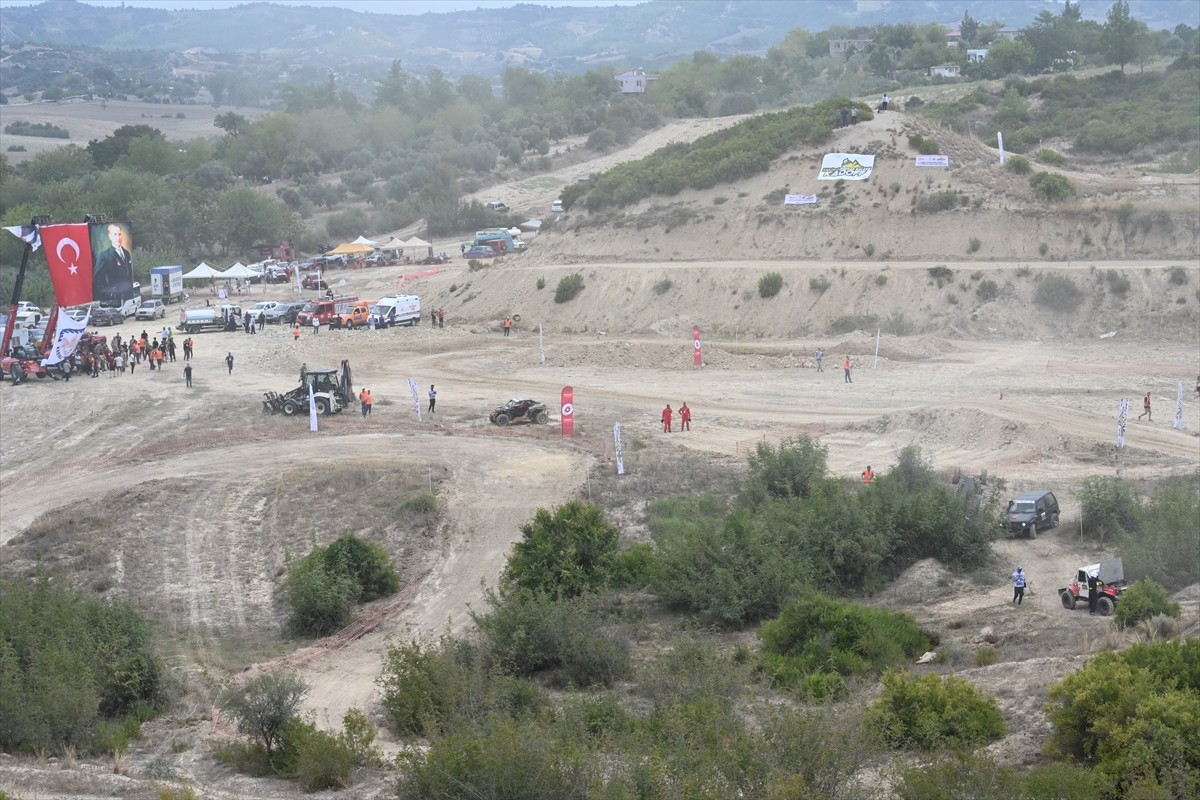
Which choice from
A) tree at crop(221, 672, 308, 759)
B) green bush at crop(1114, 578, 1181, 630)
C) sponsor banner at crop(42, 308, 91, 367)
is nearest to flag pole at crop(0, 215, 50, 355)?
sponsor banner at crop(42, 308, 91, 367)

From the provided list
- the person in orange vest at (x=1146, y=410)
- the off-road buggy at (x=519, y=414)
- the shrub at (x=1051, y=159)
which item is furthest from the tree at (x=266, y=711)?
the shrub at (x=1051, y=159)

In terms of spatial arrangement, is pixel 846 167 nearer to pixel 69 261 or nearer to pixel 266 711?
pixel 69 261

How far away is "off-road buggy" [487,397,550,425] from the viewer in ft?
122

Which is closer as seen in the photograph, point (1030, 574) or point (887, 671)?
point (887, 671)

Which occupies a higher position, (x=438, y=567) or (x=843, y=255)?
(x=843, y=255)

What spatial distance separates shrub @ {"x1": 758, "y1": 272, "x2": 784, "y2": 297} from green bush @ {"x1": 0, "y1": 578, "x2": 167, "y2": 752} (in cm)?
3421

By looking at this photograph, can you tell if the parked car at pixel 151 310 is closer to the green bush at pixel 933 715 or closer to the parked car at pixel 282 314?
the parked car at pixel 282 314

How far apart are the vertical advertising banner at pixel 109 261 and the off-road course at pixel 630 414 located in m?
3.15

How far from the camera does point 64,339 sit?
45.5 metres

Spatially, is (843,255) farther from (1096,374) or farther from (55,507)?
(55,507)

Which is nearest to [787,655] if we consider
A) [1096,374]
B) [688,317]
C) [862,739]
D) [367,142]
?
[862,739]

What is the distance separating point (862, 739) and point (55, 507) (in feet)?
75.4

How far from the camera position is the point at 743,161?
61312mm

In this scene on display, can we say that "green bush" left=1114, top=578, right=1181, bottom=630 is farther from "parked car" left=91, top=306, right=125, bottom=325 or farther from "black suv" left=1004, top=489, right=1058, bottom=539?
"parked car" left=91, top=306, right=125, bottom=325
